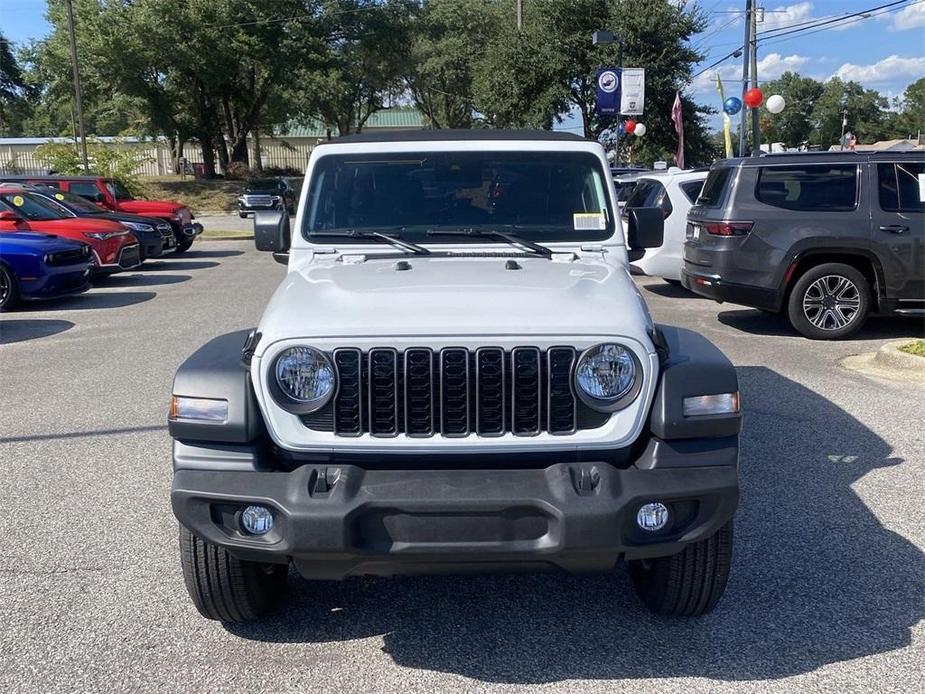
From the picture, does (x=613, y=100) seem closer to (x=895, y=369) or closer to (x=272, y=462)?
(x=895, y=369)

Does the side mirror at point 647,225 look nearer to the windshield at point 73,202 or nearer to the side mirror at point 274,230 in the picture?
the side mirror at point 274,230

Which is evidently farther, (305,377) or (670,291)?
(670,291)

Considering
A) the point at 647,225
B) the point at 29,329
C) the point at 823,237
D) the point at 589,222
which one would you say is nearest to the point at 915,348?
the point at 823,237

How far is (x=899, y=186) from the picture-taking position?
8.89 meters

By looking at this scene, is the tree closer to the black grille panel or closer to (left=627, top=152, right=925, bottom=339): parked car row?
(left=627, top=152, right=925, bottom=339): parked car row

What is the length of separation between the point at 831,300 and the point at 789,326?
96 cm

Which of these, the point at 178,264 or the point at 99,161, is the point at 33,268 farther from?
the point at 99,161

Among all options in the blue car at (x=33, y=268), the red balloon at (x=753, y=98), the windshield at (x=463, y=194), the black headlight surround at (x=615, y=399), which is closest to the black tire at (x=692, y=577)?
the black headlight surround at (x=615, y=399)

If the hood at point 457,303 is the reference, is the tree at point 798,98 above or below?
above

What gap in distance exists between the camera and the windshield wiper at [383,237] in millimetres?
4230

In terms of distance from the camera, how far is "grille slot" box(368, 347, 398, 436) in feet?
10.1

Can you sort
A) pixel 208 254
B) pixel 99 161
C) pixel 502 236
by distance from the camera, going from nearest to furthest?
pixel 502 236 < pixel 208 254 < pixel 99 161

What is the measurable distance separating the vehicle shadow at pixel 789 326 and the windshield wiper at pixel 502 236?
5979 millimetres

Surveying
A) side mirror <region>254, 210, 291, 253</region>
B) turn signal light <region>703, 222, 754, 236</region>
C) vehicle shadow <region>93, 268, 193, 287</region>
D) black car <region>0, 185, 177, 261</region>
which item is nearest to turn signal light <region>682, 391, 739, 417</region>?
side mirror <region>254, 210, 291, 253</region>
